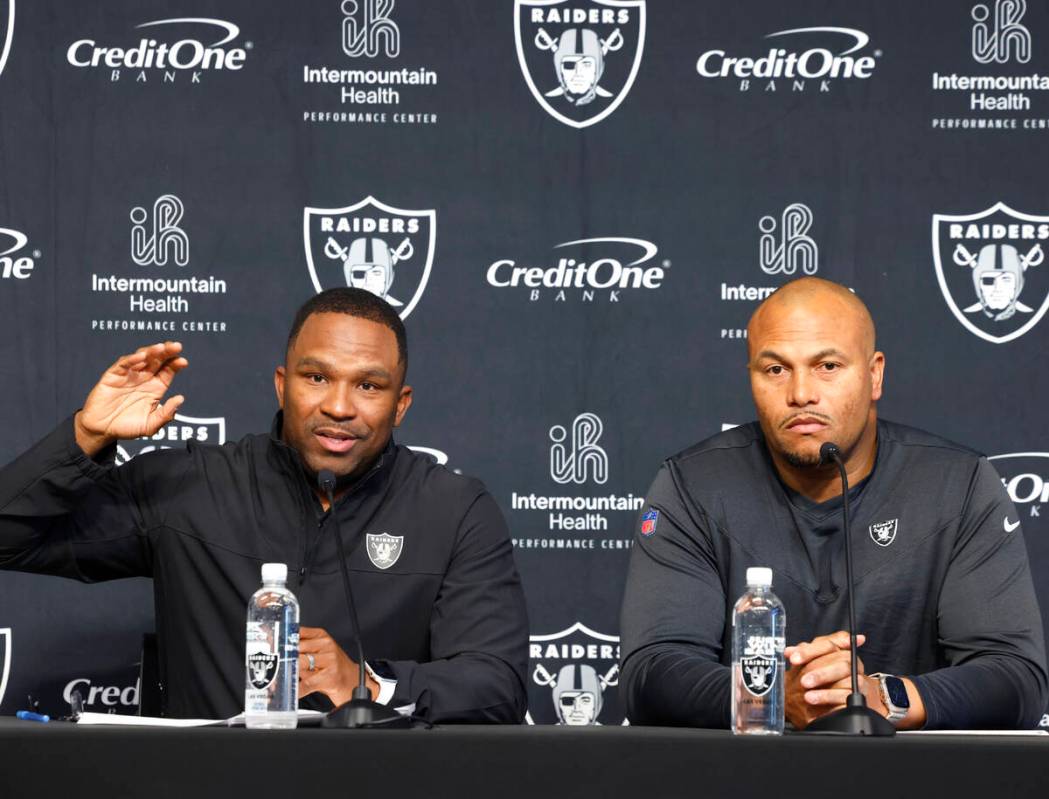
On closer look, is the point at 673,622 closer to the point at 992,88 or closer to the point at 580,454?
the point at 580,454

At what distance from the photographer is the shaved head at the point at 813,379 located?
2602 millimetres

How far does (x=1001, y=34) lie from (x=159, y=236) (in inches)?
91.5

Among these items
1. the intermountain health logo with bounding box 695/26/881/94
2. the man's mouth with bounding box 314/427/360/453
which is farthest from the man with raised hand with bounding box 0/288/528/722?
the intermountain health logo with bounding box 695/26/881/94

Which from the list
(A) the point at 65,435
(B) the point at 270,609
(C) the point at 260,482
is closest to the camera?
(B) the point at 270,609

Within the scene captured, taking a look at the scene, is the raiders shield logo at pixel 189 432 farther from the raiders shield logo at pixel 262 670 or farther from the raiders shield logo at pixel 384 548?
the raiders shield logo at pixel 262 670

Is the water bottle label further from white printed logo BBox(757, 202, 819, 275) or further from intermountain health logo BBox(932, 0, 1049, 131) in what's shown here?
intermountain health logo BBox(932, 0, 1049, 131)

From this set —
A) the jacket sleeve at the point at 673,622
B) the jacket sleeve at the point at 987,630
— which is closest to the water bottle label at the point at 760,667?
the jacket sleeve at the point at 673,622

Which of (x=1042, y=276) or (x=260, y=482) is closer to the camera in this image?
(x=260, y=482)

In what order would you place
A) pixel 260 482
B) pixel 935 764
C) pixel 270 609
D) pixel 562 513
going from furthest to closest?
pixel 562 513 → pixel 260 482 → pixel 270 609 → pixel 935 764

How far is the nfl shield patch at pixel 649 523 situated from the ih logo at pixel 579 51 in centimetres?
136

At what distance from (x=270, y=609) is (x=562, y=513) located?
1605mm

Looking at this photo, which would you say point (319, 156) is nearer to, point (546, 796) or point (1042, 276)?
point (1042, 276)

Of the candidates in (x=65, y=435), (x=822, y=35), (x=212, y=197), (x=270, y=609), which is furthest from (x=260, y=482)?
(x=822, y=35)

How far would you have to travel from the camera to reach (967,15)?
365 centimetres
